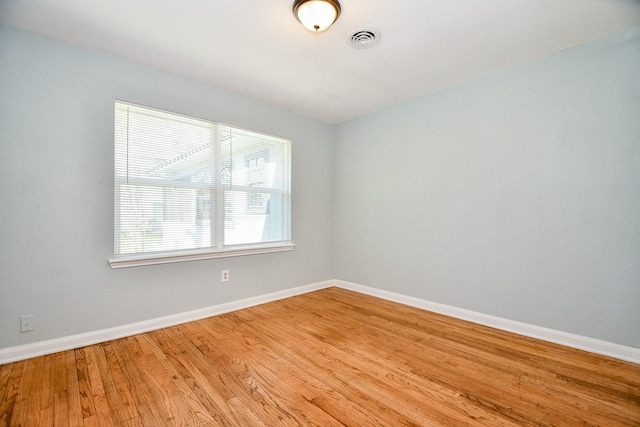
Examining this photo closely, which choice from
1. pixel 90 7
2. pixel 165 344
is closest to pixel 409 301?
pixel 165 344

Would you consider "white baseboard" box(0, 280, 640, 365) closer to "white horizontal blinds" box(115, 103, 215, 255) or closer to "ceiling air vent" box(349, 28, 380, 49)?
"white horizontal blinds" box(115, 103, 215, 255)

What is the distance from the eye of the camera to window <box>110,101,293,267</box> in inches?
104

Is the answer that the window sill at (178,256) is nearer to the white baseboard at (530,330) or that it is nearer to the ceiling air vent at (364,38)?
the white baseboard at (530,330)

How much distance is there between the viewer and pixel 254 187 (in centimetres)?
356

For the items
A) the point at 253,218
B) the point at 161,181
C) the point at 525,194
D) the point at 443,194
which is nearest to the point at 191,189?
the point at 161,181

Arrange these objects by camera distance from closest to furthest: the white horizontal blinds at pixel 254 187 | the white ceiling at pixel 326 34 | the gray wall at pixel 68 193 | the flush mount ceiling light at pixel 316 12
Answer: the flush mount ceiling light at pixel 316 12
the white ceiling at pixel 326 34
the gray wall at pixel 68 193
the white horizontal blinds at pixel 254 187

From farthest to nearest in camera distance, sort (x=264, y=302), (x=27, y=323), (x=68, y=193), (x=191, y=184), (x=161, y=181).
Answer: (x=264, y=302)
(x=191, y=184)
(x=161, y=181)
(x=68, y=193)
(x=27, y=323)

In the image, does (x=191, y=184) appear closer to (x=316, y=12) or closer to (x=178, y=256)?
(x=178, y=256)

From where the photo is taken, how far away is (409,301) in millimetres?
3498

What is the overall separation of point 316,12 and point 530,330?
3188mm

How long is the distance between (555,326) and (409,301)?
1399 mm

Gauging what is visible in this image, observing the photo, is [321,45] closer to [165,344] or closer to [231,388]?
[231,388]

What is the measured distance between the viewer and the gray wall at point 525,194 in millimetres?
2240

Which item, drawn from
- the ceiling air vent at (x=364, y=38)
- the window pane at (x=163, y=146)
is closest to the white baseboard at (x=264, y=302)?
the window pane at (x=163, y=146)
